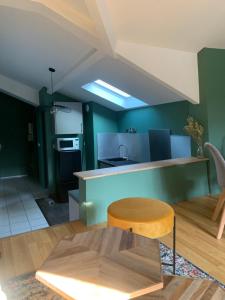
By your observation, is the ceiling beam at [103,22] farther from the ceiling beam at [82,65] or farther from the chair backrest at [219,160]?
the chair backrest at [219,160]

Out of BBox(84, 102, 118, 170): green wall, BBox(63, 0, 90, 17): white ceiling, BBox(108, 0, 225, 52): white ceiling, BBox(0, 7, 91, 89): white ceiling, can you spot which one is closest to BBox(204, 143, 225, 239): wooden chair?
BBox(108, 0, 225, 52): white ceiling

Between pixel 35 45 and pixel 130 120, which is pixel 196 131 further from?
pixel 35 45

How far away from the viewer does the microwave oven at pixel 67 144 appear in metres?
5.74

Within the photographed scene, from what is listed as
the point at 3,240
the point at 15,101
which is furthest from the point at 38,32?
the point at 15,101

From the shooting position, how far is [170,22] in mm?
2447

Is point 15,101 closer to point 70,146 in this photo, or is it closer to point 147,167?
point 70,146

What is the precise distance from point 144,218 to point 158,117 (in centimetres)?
294

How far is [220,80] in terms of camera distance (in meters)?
3.32

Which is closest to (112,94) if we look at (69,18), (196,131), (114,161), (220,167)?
(114,161)

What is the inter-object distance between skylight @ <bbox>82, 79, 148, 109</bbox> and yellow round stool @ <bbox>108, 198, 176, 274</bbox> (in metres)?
3.14

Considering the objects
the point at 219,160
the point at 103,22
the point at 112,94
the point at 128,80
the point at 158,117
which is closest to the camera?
the point at 103,22

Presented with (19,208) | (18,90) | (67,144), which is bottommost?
(19,208)

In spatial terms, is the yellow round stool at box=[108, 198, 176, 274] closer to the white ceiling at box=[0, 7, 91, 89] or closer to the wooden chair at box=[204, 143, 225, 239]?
the wooden chair at box=[204, 143, 225, 239]

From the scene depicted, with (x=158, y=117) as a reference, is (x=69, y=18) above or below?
above
